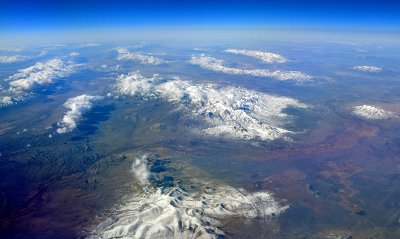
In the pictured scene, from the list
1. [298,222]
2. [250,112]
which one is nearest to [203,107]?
[250,112]

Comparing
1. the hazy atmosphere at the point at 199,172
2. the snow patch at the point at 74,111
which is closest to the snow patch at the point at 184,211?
the hazy atmosphere at the point at 199,172

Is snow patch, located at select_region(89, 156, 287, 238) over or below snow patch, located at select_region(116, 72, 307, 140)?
below

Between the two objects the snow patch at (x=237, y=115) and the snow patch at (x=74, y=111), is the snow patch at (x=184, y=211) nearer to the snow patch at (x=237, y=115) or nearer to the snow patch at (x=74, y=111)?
the snow patch at (x=237, y=115)

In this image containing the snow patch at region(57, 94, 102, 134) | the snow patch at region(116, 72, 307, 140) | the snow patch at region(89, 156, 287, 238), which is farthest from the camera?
the snow patch at region(57, 94, 102, 134)

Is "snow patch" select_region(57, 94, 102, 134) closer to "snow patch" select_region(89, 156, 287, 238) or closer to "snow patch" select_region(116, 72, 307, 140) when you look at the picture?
"snow patch" select_region(116, 72, 307, 140)

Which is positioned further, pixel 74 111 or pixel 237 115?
Answer: pixel 74 111

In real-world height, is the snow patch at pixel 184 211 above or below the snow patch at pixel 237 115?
below

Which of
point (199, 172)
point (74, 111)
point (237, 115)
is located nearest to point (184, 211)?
point (199, 172)

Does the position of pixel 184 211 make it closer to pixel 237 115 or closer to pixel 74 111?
→ pixel 237 115

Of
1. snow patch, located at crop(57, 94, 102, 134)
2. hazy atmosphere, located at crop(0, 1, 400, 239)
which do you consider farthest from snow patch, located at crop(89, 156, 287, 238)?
snow patch, located at crop(57, 94, 102, 134)

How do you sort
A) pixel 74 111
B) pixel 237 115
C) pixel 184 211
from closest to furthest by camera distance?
pixel 184 211 < pixel 237 115 < pixel 74 111

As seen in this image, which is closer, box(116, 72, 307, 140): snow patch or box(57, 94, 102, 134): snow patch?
box(116, 72, 307, 140): snow patch
